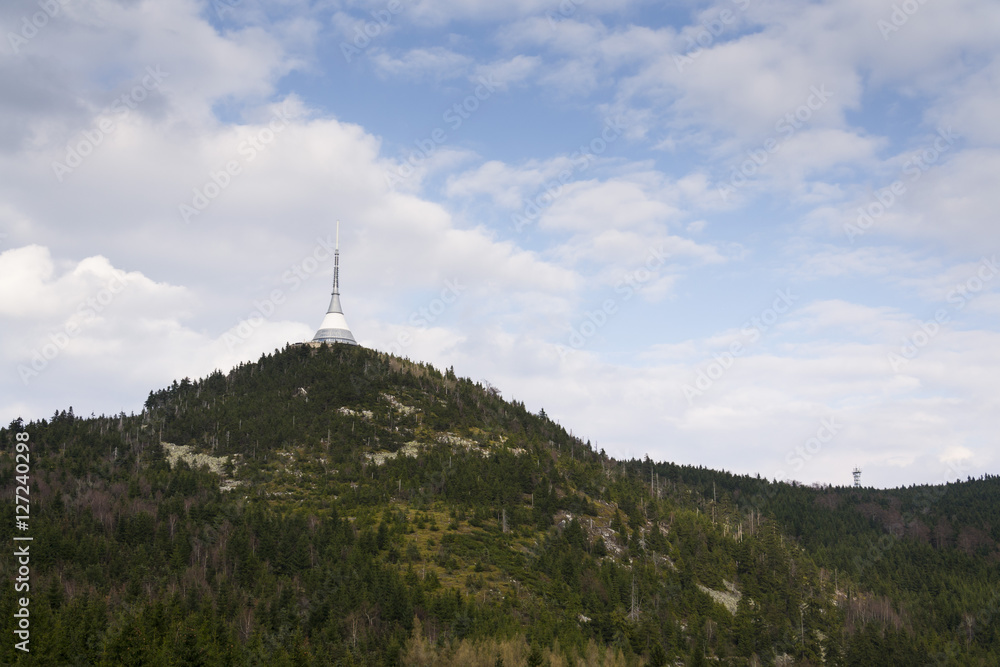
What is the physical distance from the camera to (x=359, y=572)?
13438 centimetres

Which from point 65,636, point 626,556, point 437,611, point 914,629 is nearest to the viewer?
point 65,636

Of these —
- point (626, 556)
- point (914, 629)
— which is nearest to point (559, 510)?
point (626, 556)

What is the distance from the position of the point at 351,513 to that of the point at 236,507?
24.6 metres

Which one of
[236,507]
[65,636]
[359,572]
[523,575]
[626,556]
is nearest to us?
[65,636]

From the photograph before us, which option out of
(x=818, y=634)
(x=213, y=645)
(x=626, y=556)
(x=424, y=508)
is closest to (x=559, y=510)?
(x=626, y=556)

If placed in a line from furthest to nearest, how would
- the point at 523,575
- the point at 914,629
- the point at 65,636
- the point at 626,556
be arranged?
the point at 914,629 → the point at 626,556 → the point at 523,575 → the point at 65,636

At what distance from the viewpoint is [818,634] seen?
182875 millimetres

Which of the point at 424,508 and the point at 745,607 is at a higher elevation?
the point at 424,508

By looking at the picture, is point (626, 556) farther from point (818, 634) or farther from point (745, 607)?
point (818, 634)

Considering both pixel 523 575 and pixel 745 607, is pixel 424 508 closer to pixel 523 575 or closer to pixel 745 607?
pixel 523 575

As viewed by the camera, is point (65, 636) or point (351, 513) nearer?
point (65, 636)

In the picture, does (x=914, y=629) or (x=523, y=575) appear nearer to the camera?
(x=523, y=575)

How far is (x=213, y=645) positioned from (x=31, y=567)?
55.3m

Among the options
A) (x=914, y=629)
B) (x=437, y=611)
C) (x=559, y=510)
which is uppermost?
(x=559, y=510)
